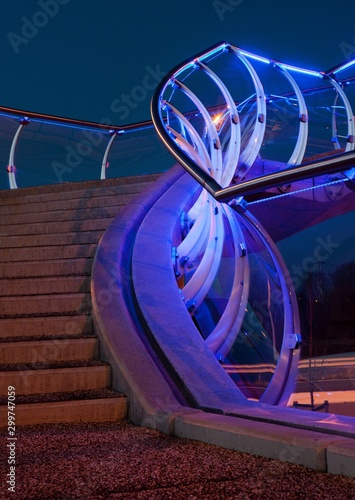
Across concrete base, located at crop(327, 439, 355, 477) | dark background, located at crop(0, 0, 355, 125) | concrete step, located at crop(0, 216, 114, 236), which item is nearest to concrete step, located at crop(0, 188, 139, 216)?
concrete step, located at crop(0, 216, 114, 236)

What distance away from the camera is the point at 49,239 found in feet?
18.9

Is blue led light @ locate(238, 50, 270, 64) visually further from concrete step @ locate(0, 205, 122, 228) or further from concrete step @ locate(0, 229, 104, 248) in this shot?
concrete step @ locate(0, 229, 104, 248)

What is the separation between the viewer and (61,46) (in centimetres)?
4031

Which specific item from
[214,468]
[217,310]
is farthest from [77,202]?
[214,468]

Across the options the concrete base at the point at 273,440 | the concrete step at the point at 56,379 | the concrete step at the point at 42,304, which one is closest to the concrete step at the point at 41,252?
the concrete step at the point at 42,304

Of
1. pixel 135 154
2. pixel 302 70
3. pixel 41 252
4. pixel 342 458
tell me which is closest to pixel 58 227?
pixel 41 252

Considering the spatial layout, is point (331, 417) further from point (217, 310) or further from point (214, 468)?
point (217, 310)

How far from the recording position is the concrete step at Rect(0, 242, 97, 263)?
5430mm

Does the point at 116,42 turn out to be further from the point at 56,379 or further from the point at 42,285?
the point at 56,379

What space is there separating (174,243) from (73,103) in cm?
4439

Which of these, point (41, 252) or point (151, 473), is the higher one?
point (41, 252)

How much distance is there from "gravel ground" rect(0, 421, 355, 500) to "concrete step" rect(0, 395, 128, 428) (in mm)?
333

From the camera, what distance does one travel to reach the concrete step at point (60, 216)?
6.50m

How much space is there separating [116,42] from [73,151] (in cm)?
3729
